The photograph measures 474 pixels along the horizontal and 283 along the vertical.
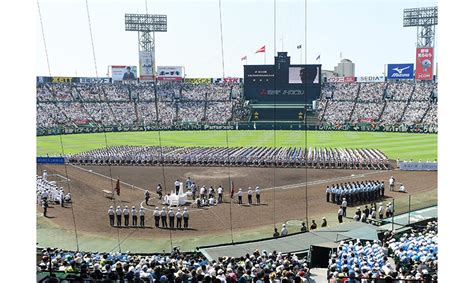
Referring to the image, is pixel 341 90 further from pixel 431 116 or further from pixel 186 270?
pixel 186 270

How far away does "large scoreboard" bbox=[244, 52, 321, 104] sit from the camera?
65500 mm

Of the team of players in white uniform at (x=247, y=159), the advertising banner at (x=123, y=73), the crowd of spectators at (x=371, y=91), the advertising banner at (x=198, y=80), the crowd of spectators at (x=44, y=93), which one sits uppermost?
the advertising banner at (x=123, y=73)

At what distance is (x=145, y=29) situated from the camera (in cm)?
6988

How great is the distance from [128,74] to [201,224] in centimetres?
6385

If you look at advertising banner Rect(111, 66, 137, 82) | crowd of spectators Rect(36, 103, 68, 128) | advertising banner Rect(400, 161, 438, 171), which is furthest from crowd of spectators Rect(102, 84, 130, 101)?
advertising banner Rect(400, 161, 438, 171)

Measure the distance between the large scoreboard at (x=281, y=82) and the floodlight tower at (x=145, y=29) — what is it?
48.0 feet

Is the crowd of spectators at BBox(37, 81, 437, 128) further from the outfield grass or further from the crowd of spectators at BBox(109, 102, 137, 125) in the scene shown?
the outfield grass

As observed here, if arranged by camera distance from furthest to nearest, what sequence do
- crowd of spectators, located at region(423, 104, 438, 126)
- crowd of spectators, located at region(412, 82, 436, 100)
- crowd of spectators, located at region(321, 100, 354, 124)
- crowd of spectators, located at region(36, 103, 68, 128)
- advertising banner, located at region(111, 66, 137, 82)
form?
advertising banner, located at region(111, 66, 137, 82), crowd of spectators, located at region(412, 82, 436, 100), crowd of spectators, located at region(321, 100, 354, 124), crowd of spectators, located at region(36, 103, 68, 128), crowd of spectators, located at region(423, 104, 438, 126)

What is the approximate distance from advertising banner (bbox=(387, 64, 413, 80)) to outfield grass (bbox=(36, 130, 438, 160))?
1724 centimetres

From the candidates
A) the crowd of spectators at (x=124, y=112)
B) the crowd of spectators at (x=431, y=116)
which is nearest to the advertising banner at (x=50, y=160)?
the crowd of spectators at (x=124, y=112)

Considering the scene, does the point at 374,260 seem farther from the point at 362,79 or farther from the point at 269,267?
the point at 362,79

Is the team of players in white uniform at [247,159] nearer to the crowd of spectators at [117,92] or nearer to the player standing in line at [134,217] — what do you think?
the player standing in line at [134,217]

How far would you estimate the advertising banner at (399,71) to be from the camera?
229 feet

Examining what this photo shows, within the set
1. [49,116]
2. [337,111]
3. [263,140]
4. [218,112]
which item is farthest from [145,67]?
[263,140]
